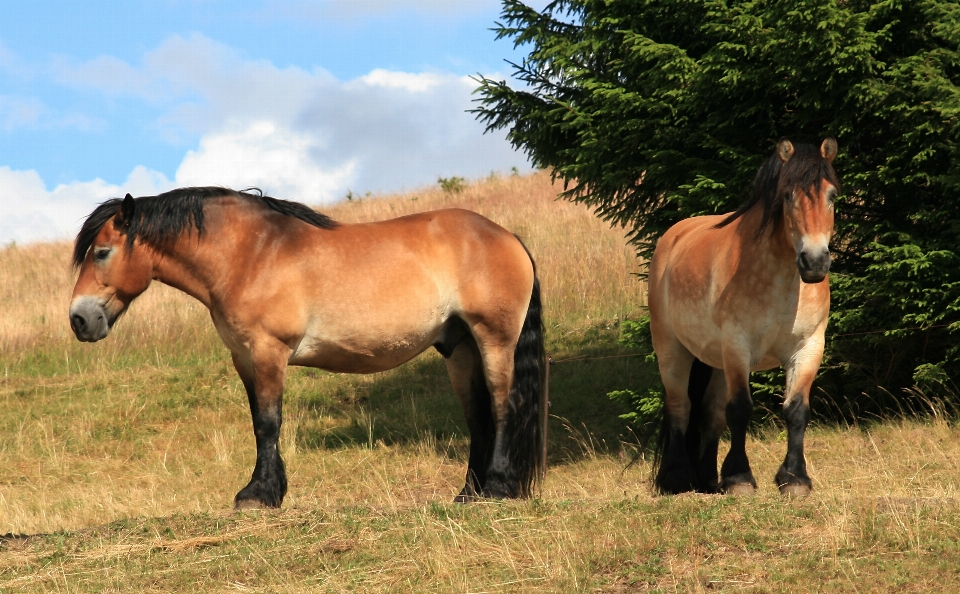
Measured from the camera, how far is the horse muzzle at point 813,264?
558 centimetres

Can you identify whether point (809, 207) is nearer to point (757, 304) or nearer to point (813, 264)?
point (813, 264)

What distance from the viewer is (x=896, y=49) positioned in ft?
31.6

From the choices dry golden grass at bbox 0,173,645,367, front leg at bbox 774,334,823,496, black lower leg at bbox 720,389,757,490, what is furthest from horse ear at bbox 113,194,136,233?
dry golden grass at bbox 0,173,645,367

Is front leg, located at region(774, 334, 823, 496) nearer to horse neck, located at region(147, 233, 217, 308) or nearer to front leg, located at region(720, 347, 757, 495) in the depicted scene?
front leg, located at region(720, 347, 757, 495)

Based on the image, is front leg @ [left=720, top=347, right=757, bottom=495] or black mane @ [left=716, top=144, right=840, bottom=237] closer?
black mane @ [left=716, top=144, right=840, bottom=237]

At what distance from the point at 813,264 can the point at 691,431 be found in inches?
86.0

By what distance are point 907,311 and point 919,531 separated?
4.79 m

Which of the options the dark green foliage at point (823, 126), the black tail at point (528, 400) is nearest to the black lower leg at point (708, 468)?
the black tail at point (528, 400)

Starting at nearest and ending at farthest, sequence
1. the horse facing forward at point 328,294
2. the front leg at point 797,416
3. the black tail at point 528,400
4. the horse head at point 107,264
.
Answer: the front leg at point 797,416
the horse facing forward at point 328,294
the horse head at point 107,264
the black tail at point 528,400

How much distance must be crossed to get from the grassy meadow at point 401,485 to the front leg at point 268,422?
1.01 ft

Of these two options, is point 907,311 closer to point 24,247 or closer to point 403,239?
point 403,239

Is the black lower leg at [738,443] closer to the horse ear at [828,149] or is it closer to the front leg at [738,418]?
the front leg at [738,418]

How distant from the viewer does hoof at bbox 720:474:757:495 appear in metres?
6.16

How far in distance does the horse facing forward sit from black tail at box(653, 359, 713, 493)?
936mm
